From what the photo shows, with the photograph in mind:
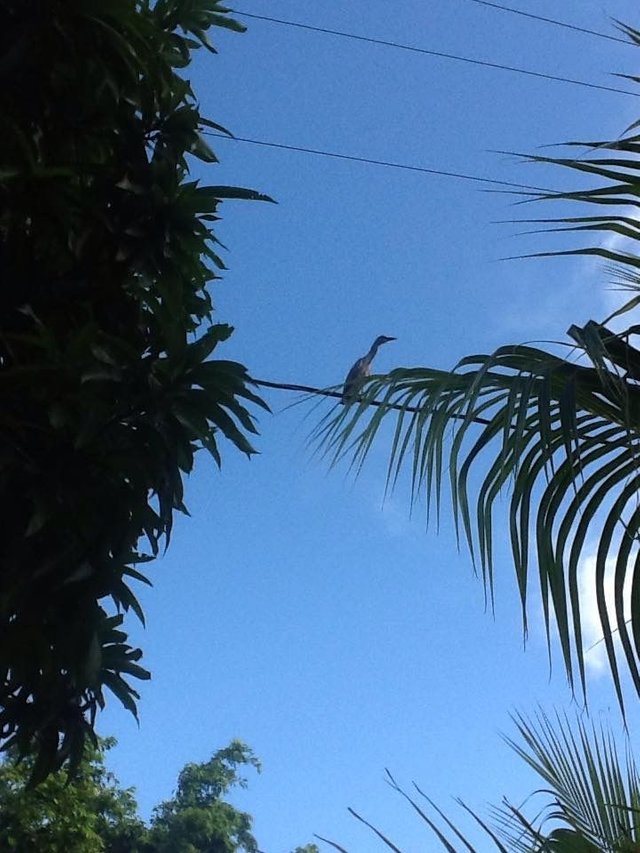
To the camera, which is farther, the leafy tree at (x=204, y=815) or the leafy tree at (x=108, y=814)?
the leafy tree at (x=204, y=815)

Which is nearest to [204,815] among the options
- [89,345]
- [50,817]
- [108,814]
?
[108,814]

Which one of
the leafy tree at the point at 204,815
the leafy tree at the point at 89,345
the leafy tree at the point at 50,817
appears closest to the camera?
the leafy tree at the point at 89,345

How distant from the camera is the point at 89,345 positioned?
2326 mm

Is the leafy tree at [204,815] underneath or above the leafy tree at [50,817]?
above

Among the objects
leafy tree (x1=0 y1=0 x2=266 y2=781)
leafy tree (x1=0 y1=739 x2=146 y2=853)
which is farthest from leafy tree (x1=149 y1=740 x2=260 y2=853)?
leafy tree (x1=0 y1=0 x2=266 y2=781)

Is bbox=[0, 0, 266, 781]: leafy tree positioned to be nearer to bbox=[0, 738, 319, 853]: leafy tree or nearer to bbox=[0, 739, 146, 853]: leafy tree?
bbox=[0, 738, 319, 853]: leafy tree

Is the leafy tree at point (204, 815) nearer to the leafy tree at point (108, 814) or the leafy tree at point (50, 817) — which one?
the leafy tree at point (108, 814)

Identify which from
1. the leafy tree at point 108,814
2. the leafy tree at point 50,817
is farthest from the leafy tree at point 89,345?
the leafy tree at point 50,817

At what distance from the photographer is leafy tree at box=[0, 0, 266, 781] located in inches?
91.5

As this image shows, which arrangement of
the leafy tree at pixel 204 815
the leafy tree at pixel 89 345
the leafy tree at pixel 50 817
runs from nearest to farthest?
1. the leafy tree at pixel 89 345
2. the leafy tree at pixel 50 817
3. the leafy tree at pixel 204 815

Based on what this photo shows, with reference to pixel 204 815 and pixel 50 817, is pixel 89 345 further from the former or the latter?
pixel 204 815

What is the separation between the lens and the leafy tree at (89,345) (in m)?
2.32

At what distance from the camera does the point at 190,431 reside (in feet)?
8.04

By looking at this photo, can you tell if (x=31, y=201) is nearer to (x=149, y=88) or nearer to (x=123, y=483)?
(x=149, y=88)
